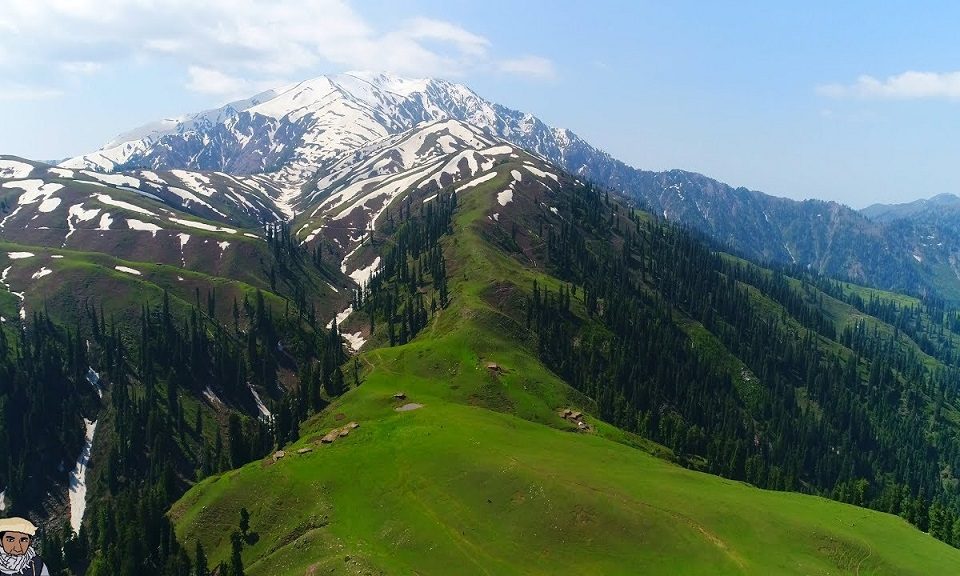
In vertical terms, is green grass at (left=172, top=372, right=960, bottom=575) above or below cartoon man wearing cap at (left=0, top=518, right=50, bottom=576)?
below

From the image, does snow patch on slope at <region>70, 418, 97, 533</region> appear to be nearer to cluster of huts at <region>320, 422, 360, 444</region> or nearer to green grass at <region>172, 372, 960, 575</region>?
green grass at <region>172, 372, 960, 575</region>

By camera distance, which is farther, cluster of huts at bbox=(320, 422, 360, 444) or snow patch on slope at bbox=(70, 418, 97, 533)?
snow patch on slope at bbox=(70, 418, 97, 533)

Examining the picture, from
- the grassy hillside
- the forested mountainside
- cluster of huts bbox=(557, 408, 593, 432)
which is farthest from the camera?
cluster of huts bbox=(557, 408, 593, 432)

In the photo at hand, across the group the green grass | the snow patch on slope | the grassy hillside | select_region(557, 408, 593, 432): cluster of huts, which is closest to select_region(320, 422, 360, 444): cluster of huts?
the grassy hillside

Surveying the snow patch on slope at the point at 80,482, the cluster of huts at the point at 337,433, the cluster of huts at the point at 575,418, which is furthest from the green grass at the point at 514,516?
the snow patch on slope at the point at 80,482

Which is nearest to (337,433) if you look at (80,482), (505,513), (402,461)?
(402,461)

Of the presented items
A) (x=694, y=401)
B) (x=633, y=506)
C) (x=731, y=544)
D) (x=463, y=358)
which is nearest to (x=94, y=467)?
(x=463, y=358)

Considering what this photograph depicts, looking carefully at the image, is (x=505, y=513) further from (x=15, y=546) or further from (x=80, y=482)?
(x=80, y=482)

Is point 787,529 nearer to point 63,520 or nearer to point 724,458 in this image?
point 724,458

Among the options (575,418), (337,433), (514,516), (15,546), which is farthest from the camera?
(575,418)

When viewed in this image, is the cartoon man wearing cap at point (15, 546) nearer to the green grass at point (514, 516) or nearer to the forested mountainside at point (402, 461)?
the green grass at point (514, 516)
